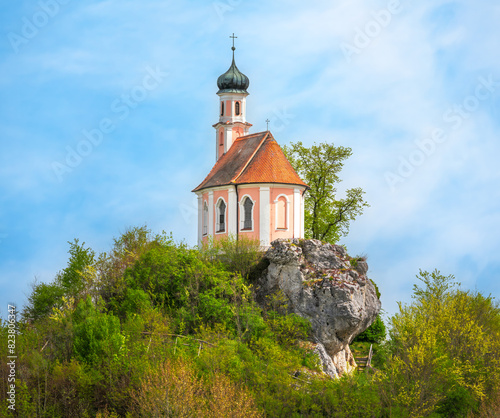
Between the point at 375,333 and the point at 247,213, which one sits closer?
the point at 247,213

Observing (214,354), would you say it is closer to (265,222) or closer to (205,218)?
(265,222)

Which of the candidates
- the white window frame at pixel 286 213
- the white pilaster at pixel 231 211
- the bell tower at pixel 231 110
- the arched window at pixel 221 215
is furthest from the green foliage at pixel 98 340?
the bell tower at pixel 231 110

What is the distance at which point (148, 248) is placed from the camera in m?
42.8

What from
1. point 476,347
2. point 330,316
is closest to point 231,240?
point 330,316

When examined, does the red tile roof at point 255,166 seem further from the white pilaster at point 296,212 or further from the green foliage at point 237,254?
the green foliage at point 237,254

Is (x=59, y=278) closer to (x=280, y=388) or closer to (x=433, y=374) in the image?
(x=280, y=388)

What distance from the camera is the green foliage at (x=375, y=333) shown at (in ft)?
172

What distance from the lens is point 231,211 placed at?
4375 cm

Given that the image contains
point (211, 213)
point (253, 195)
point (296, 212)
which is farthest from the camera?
point (211, 213)

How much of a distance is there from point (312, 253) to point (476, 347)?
9.58 meters

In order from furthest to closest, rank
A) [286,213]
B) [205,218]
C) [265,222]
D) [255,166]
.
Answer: [205,218] < [255,166] < [286,213] < [265,222]

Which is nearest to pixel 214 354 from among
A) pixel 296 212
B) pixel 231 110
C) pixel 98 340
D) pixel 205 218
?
pixel 98 340

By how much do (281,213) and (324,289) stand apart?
6495mm

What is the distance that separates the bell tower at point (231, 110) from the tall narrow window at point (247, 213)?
608cm
